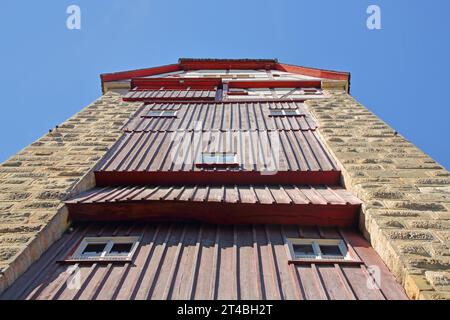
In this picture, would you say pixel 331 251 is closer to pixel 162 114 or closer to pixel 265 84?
pixel 162 114

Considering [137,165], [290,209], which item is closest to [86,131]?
[137,165]

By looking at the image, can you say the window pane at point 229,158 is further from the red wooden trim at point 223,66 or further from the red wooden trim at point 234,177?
the red wooden trim at point 223,66

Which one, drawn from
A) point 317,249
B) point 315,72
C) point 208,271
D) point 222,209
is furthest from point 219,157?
point 315,72

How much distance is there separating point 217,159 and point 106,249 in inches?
95.0

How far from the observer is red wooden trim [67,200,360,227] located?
4355mm

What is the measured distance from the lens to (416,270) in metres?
3.23

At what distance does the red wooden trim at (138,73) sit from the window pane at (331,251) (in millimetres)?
9047

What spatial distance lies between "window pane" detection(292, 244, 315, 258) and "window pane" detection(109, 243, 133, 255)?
1.81 metres

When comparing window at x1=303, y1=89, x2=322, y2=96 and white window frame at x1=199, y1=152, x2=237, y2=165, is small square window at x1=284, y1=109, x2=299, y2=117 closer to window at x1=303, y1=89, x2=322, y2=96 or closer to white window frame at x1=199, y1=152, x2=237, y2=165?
window at x1=303, y1=89, x2=322, y2=96

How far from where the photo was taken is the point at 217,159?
5895 mm

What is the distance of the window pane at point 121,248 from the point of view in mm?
4001

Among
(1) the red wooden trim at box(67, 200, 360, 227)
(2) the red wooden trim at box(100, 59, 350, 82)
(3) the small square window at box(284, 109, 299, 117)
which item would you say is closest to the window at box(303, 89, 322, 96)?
(3) the small square window at box(284, 109, 299, 117)

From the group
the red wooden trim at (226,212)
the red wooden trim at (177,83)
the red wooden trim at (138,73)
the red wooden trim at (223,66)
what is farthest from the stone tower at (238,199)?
the red wooden trim at (223,66)
